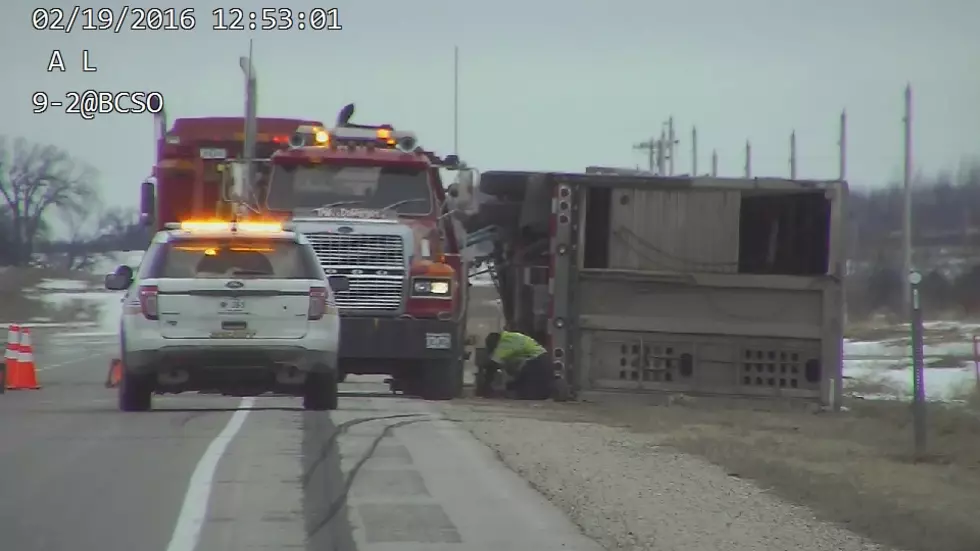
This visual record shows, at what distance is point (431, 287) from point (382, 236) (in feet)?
2.73

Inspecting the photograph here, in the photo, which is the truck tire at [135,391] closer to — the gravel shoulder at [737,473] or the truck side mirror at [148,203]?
the gravel shoulder at [737,473]

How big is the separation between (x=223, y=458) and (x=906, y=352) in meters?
35.8

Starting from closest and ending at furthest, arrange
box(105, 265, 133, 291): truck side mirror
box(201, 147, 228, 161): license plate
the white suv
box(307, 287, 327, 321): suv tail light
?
the white suv < box(307, 287, 327, 321): suv tail light < box(105, 265, 133, 291): truck side mirror < box(201, 147, 228, 161): license plate

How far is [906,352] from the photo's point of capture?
1845 inches

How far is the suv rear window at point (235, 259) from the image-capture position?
17.2m

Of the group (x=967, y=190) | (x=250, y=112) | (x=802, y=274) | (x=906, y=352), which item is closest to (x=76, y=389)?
(x=250, y=112)

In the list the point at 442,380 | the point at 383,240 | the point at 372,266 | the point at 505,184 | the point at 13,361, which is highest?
the point at 505,184

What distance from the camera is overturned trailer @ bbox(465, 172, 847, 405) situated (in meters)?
21.5

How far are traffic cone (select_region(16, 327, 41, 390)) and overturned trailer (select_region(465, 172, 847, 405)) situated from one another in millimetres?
7964

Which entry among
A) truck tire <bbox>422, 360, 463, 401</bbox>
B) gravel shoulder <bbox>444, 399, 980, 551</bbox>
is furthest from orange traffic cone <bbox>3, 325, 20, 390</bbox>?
gravel shoulder <bbox>444, 399, 980, 551</bbox>

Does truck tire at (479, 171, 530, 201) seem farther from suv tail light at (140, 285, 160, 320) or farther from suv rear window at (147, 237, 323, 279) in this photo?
suv tail light at (140, 285, 160, 320)

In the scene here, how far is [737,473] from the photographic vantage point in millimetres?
14117

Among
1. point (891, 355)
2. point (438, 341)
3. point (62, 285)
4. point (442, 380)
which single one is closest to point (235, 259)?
point (438, 341)

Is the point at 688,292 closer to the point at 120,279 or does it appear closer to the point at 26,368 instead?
the point at 120,279
